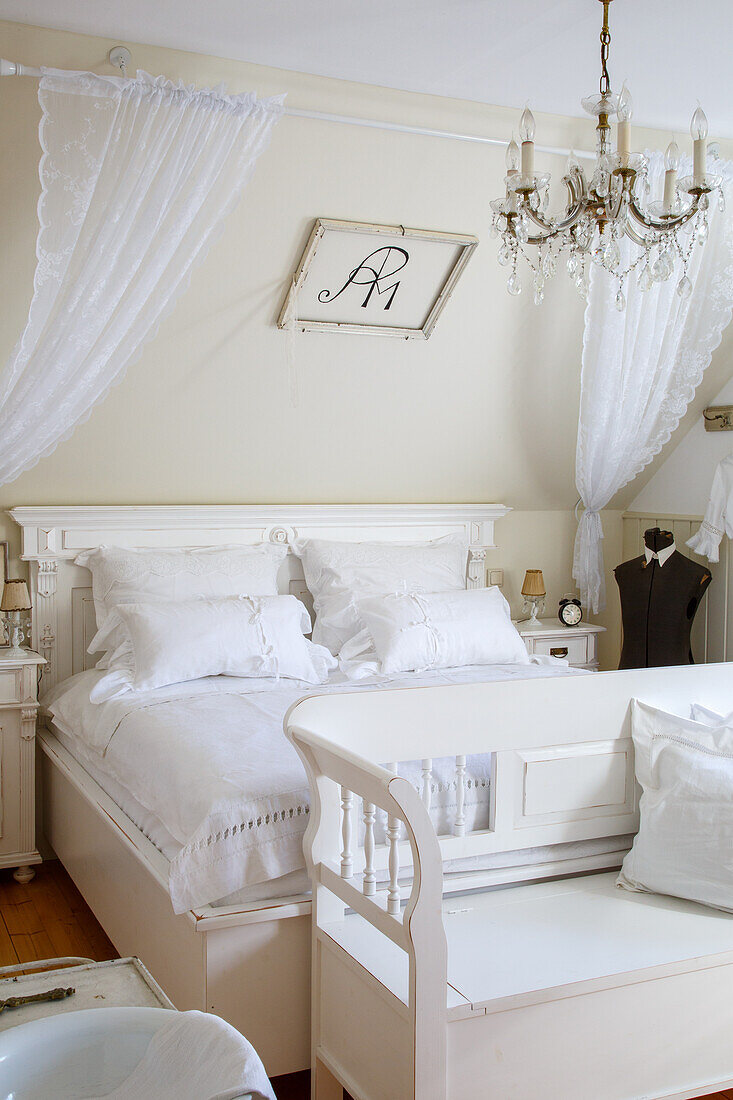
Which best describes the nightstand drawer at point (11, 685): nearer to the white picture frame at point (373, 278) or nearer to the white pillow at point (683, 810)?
the white picture frame at point (373, 278)

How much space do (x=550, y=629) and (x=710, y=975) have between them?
2.39 metres

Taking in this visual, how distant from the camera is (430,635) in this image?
3674 millimetres

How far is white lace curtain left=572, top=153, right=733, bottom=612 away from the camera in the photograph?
3590mm

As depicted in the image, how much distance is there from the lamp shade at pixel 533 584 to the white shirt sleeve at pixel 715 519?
0.67 meters

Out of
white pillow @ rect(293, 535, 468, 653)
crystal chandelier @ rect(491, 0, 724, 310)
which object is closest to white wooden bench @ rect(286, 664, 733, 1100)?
crystal chandelier @ rect(491, 0, 724, 310)

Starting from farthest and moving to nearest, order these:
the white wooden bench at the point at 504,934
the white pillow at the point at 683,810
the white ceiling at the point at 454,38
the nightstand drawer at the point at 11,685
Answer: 1. the nightstand drawer at the point at 11,685
2. the white ceiling at the point at 454,38
3. the white pillow at the point at 683,810
4. the white wooden bench at the point at 504,934

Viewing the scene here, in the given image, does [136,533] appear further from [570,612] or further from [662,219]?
[662,219]

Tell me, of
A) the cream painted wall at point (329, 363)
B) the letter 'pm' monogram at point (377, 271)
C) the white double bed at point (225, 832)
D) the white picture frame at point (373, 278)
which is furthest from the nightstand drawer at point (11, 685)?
the letter 'pm' monogram at point (377, 271)

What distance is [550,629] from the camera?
442cm

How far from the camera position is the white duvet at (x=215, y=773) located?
218 centimetres

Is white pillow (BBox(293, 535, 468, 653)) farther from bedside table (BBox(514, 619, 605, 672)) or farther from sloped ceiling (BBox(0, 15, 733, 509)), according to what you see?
bedside table (BBox(514, 619, 605, 672))

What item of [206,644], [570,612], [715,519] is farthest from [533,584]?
[206,644]

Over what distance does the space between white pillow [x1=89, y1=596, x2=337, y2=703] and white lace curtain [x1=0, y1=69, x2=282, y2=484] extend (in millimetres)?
717

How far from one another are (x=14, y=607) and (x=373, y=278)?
5.58 feet
